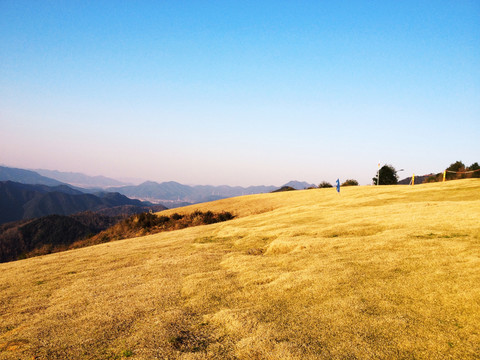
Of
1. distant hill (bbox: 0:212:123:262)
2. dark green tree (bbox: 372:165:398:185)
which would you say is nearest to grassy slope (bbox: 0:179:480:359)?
dark green tree (bbox: 372:165:398:185)

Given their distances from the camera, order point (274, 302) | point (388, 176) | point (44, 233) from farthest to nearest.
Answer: point (44, 233), point (388, 176), point (274, 302)

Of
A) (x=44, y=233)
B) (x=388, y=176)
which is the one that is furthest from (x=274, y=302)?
(x=44, y=233)

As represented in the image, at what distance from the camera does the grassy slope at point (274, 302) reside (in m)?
5.10

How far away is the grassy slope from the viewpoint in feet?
16.7

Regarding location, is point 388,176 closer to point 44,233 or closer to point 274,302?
point 274,302

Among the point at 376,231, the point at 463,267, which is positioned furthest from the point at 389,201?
the point at 463,267

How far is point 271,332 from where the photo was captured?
5.44 metres

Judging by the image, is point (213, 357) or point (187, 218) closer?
point (213, 357)

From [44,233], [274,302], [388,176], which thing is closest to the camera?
[274,302]

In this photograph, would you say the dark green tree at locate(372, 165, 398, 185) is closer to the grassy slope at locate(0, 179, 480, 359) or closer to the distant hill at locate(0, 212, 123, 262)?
the grassy slope at locate(0, 179, 480, 359)

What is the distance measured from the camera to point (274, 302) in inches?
271

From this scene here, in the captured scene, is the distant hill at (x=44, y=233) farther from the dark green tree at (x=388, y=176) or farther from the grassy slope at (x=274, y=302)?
the grassy slope at (x=274, y=302)

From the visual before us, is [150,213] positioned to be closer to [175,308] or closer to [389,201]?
[389,201]

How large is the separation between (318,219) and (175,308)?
1179cm
